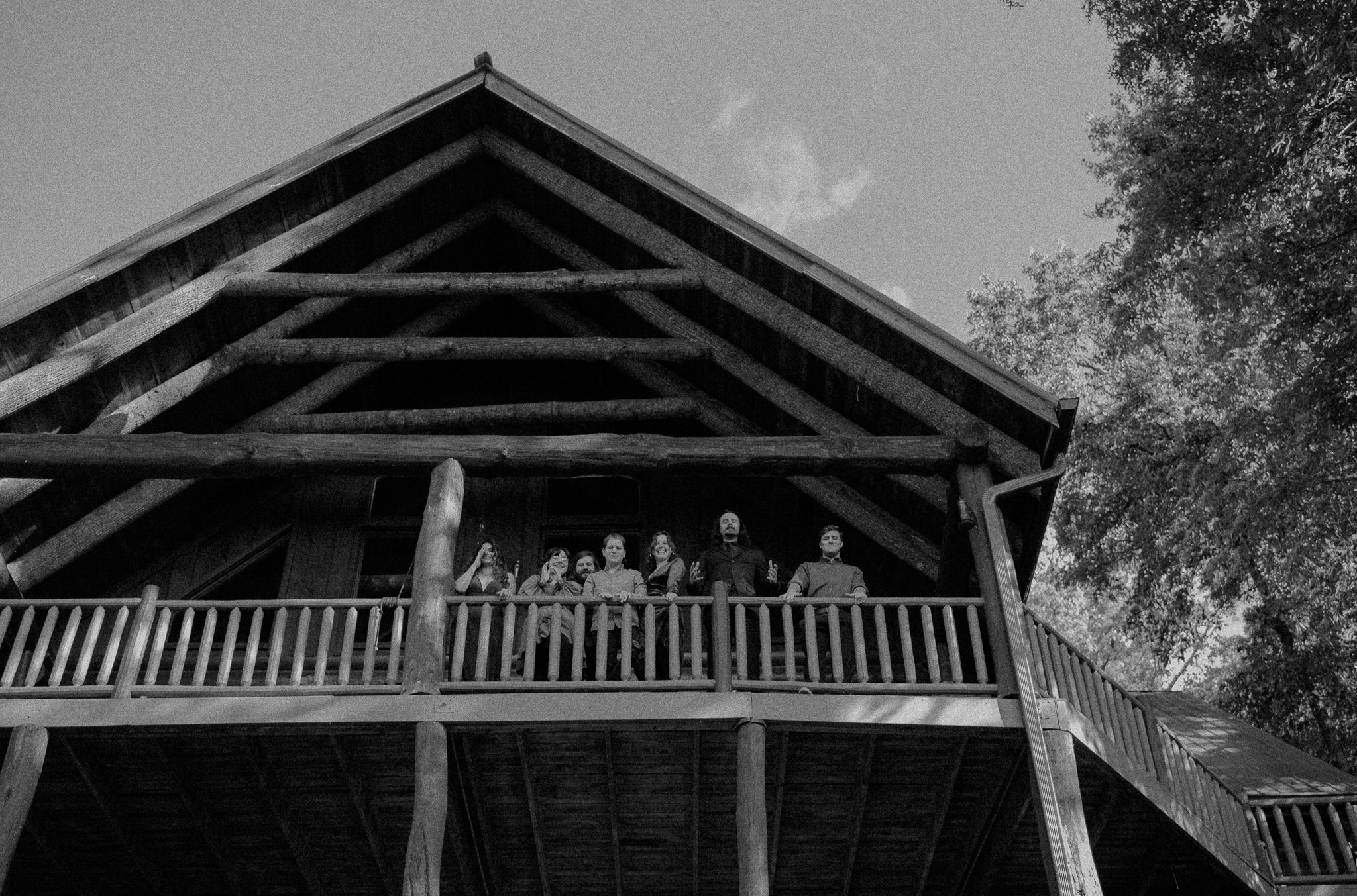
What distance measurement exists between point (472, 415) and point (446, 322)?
1.59m

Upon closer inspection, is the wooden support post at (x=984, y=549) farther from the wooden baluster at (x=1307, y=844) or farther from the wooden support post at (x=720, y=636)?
the wooden baluster at (x=1307, y=844)

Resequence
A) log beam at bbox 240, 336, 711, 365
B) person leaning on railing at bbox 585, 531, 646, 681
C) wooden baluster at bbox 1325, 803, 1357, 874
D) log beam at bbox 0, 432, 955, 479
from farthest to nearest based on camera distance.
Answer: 1. wooden baluster at bbox 1325, 803, 1357, 874
2. log beam at bbox 240, 336, 711, 365
3. log beam at bbox 0, 432, 955, 479
4. person leaning on railing at bbox 585, 531, 646, 681

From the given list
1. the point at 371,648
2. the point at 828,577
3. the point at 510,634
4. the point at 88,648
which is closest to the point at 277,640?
the point at 371,648

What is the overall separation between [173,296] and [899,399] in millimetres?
6483

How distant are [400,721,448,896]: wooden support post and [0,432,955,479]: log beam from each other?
2718 mm

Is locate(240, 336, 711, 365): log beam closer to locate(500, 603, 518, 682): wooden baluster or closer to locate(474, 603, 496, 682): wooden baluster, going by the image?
locate(500, 603, 518, 682): wooden baluster

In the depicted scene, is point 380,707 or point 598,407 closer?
point 380,707

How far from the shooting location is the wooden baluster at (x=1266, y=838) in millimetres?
13562

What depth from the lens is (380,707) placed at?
9430 mm

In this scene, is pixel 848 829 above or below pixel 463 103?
below

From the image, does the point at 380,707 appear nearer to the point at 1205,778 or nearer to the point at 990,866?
the point at 990,866

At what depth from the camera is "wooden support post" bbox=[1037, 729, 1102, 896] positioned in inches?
340

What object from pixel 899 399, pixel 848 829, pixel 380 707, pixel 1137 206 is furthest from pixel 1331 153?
pixel 380 707

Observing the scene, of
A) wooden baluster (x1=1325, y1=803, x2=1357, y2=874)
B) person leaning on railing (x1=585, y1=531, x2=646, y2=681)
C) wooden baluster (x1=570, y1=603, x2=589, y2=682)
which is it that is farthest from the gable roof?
wooden baluster (x1=1325, y1=803, x2=1357, y2=874)
